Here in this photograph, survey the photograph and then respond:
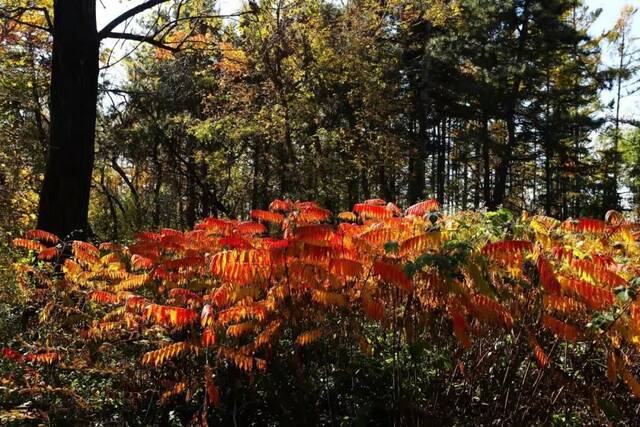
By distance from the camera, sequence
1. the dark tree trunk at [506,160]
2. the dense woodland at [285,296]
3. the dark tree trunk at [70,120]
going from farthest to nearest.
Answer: the dark tree trunk at [506,160]
the dark tree trunk at [70,120]
the dense woodland at [285,296]

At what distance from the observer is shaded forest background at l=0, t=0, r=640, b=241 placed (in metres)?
16.4

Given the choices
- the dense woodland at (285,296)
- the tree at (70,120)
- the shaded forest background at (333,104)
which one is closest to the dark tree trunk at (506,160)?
the shaded forest background at (333,104)

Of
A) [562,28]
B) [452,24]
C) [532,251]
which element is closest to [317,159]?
[452,24]

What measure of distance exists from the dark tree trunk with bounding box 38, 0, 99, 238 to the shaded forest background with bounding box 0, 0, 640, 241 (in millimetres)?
4166

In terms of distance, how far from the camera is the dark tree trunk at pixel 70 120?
6.26 meters

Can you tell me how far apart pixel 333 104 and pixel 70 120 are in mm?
13733

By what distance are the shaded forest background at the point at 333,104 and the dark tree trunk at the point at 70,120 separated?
4.17 metres

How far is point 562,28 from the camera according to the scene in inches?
941

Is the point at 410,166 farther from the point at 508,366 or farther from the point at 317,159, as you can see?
the point at 508,366

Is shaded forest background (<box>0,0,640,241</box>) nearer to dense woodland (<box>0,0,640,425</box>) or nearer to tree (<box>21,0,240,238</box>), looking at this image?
dense woodland (<box>0,0,640,425</box>)

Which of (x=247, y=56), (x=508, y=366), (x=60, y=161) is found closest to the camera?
(x=508, y=366)

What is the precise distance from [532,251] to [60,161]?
5897 millimetres

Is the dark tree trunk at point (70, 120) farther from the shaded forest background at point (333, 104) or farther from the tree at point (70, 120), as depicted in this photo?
the shaded forest background at point (333, 104)

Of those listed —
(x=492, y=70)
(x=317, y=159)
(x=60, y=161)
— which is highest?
(x=492, y=70)
